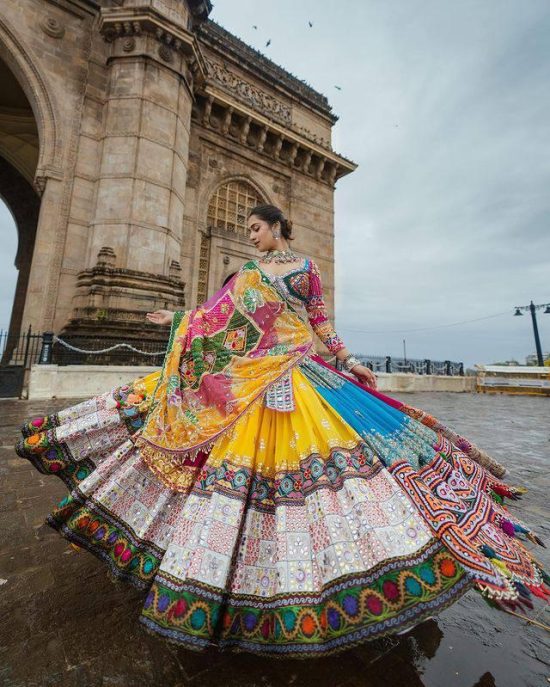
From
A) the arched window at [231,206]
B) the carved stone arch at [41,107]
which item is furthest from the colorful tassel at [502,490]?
the arched window at [231,206]

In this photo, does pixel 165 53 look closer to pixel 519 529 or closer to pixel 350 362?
pixel 350 362

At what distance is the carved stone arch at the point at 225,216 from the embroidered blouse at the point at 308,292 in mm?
10245

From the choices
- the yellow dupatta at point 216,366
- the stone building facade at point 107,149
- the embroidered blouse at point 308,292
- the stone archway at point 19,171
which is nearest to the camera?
the yellow dupatta at point 216,366

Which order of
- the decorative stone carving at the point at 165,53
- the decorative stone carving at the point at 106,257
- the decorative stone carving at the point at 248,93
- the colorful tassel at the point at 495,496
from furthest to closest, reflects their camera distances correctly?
the decorative stone carving at the point at 248,93 → the decorative stone carving at the point at 165,53 → the decorative stone carving at the point at 106,257 → the colorful tassel at the point at 495,496

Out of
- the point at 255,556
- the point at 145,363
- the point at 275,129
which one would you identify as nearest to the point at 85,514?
the point at 255,556

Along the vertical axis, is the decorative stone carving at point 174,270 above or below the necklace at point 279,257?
above

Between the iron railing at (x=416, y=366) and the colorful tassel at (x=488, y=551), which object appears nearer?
the colorful tassel at (x=488, y=551)

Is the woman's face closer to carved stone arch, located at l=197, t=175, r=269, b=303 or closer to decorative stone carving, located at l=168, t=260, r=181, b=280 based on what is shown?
decorative stone carving, located at l=168, t=260, r=181, b=280

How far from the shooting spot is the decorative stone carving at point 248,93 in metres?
12.5

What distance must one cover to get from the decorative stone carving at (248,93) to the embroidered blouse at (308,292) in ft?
46.0

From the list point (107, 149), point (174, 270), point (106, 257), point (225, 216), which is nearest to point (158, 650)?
point (106, 257)

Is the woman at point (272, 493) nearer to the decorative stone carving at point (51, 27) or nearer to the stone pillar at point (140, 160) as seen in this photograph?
the stone pillar at point (140, 160)

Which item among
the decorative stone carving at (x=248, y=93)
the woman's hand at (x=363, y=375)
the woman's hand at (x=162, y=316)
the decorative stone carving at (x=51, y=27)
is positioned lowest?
the woman's hand at (x=363, y=375)

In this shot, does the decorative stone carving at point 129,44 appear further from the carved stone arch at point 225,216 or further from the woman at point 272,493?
the woman at point 272,493
